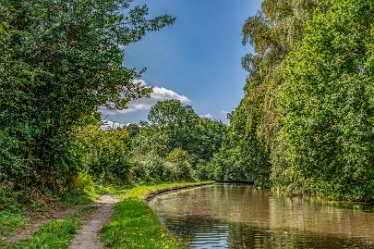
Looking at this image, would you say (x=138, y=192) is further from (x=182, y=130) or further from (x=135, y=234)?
(x=182, y=130)

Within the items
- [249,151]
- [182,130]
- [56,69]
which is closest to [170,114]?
[182,130]

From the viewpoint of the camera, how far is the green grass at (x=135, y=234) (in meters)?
12.5

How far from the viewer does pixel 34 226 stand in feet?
50.9

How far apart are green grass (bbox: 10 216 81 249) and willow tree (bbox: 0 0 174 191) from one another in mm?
4630

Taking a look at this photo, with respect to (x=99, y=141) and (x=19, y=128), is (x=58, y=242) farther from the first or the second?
(x=99, y=141)

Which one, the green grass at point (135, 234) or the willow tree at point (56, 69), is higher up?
the willow tree at point (56, 69)

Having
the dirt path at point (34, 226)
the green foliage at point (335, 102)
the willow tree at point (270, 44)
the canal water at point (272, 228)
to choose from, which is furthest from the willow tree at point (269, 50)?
the dirt path at point (34, 226)

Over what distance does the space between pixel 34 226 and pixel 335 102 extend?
1591cm

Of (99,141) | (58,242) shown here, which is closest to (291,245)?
(58,242)

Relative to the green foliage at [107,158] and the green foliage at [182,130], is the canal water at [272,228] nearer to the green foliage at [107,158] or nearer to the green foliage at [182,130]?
the green foliage at [107,158]

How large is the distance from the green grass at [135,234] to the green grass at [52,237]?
3.66 ft

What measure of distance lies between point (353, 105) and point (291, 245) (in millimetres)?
8930

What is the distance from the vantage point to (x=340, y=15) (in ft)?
80.1

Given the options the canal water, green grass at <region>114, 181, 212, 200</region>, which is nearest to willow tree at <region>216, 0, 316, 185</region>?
the canal water
